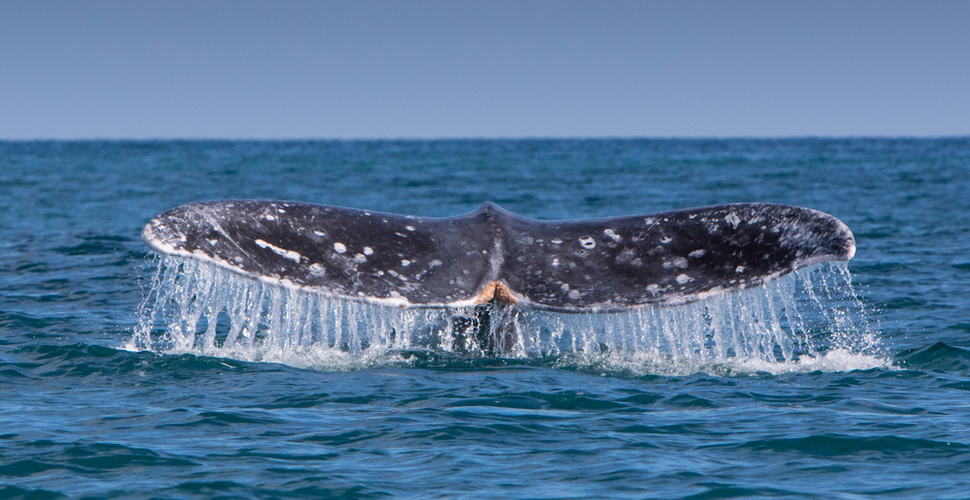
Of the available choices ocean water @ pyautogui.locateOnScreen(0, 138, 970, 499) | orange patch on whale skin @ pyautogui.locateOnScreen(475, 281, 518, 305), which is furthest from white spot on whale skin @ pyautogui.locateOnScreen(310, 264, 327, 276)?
orange patch on whale skin @ pyautogui.locateOnScreen(475, 281, 518, 305)

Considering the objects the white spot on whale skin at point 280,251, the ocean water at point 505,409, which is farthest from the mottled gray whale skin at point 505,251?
the ocean water at point 505,409

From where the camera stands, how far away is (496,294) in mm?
6117

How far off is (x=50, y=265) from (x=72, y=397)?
821 cm

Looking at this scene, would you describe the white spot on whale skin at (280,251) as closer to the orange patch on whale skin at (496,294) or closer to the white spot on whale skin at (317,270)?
the white spot on whale skin at (317,270)

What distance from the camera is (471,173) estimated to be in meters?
47.3

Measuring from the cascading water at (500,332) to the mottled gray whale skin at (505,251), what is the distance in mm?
92

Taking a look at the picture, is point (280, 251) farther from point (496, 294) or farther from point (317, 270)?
point (496, 294)

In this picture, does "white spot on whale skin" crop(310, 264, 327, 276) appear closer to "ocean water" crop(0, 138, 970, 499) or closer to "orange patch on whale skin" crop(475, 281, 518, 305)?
"ocean water" crop(0, 138, 970, 499)

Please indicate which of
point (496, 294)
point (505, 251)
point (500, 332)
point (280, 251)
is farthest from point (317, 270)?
point (500, 332)

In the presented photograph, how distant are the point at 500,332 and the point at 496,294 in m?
0.83

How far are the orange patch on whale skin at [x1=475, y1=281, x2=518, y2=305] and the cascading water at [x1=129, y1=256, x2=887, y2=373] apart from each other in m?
0.13

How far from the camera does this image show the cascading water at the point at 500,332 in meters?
6.08

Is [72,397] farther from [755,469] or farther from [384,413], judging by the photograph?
[755,469]

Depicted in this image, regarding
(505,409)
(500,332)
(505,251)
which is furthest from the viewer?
(500,332)
